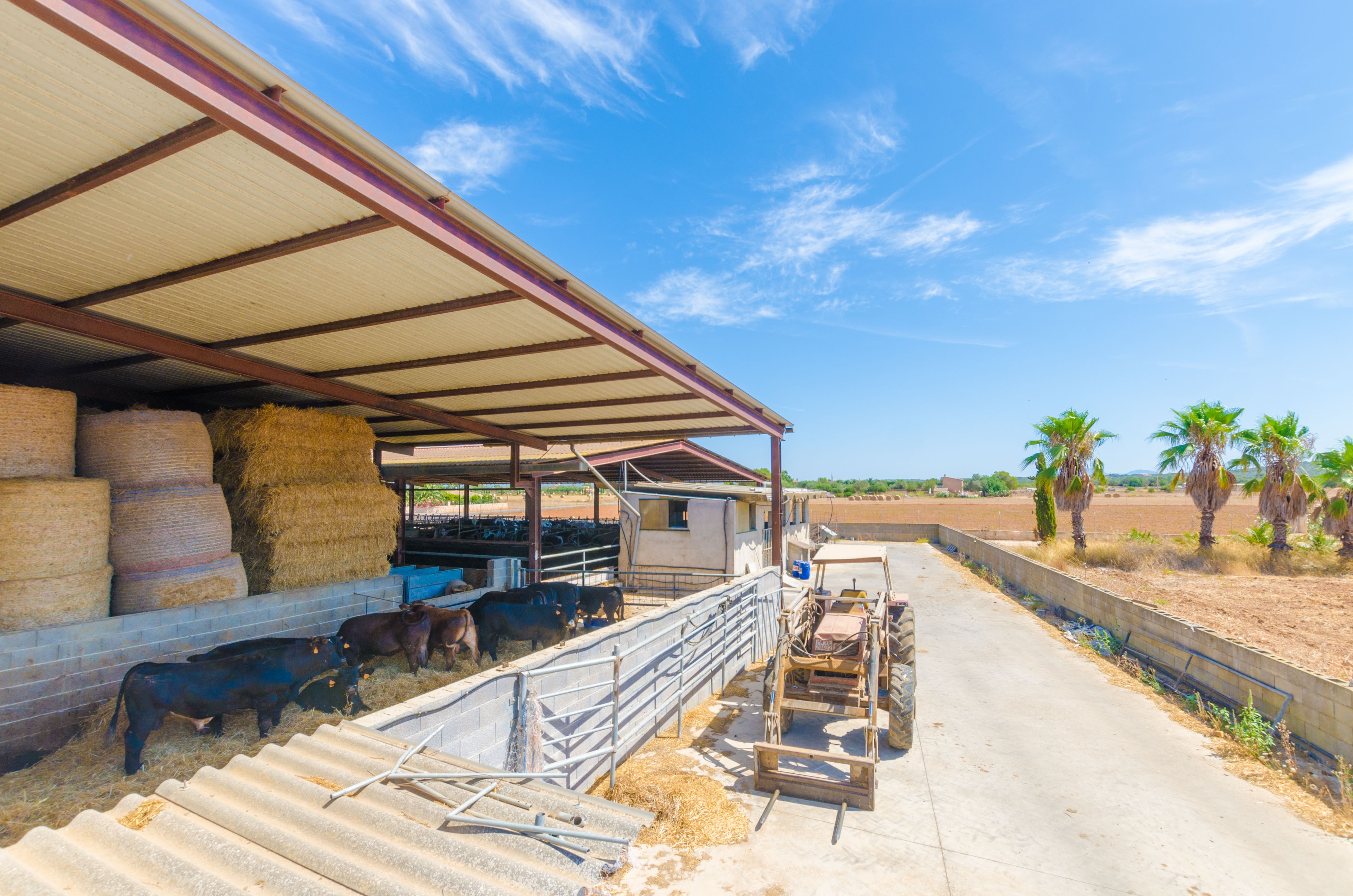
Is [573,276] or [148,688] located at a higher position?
[573,276]

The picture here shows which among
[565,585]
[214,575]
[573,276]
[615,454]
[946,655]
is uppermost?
[573,276]

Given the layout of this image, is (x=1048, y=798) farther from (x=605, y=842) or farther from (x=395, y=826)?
(x=395, y=826)

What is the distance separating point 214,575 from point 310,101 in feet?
18.4

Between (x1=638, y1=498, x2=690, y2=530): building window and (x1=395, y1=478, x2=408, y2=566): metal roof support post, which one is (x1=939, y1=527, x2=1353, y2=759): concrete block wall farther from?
(x1=395, y1=478, x2=408, y2=566): metal roof support post

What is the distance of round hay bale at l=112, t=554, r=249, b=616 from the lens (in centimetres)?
609

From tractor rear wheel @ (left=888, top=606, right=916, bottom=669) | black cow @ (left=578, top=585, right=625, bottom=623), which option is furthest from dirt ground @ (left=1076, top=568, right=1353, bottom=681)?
black cow @ (left=578, top=585, right=625, bottom=623)

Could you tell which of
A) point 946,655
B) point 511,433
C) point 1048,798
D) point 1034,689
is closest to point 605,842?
point 1048,798

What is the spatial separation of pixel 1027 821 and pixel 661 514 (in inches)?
402

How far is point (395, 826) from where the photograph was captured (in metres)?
2.18

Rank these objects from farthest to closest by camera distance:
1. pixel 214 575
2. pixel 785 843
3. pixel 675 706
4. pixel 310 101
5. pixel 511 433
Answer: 1. pixel 511 433
2. pixel 675 706
3. pixel 214 575
4. pixel 785 843
5. pixel 310 101

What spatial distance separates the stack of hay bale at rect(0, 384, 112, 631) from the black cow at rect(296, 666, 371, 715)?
2164 mm

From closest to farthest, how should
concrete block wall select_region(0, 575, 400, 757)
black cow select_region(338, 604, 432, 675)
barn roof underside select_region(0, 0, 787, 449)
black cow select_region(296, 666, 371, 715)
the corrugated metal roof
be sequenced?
the corrugated metal roof → barn roof underside select_region(0, 0, 787, 449) → concrete block wall select_region(0, 575, 400, 757) → black cow select_region(296, 666, 371, 715) → black cow select_region(338, 604, 432, 675)

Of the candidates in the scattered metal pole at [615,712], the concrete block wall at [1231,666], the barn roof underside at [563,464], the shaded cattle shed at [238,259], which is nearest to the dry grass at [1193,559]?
the concrete block wall at [1231,666]

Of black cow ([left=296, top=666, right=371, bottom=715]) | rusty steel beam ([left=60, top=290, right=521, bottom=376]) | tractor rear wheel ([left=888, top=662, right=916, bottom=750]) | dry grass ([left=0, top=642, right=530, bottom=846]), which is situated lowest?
tractor rear wheel ([left=888, top=662, right=916, bottom=750])
